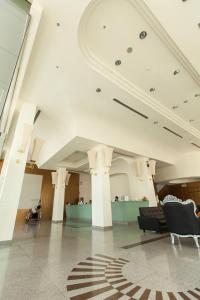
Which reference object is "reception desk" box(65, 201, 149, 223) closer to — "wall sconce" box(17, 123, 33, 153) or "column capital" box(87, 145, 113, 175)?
"column capital" box(87, 145, 113, 175)

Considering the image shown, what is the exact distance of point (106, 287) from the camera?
2.04 metres

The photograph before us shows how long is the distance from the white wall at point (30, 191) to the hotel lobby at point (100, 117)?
5599mm

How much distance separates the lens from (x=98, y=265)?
9.19 feet

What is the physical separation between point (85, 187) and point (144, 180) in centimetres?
689

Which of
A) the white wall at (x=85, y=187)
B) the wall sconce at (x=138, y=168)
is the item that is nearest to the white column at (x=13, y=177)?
the wall sconce at (x=138, y=168)

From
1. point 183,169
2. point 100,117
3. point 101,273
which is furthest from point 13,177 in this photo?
point 183,169

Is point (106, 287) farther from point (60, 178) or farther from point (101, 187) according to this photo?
point (60, 178)

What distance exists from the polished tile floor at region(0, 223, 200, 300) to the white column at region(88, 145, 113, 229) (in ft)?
10.7

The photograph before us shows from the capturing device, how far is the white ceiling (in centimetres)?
373

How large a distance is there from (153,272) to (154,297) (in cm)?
71

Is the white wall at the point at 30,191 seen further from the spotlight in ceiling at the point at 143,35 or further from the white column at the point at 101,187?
the spotlight in ceiling at the point at 143,35

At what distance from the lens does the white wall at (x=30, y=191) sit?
42.1 ft

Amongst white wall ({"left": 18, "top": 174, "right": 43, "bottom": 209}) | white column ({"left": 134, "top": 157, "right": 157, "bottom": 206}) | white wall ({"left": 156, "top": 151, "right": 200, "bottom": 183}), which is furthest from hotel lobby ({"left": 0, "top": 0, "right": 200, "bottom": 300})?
white wall ({"left": 18, "top": 174, "right": 43, "bottom": 209})

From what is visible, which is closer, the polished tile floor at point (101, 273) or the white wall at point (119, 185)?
the polished tile floor at point (101, 273)
